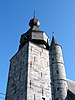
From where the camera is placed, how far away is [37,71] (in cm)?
1872

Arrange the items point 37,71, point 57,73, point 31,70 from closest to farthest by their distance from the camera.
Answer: point 31,70 < point 37,71 < point 57,73

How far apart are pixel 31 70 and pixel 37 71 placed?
25.5 inches

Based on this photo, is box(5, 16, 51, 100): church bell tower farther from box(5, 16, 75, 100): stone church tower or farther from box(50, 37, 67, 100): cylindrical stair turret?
box(50, 37, 67, 100): cylindrical stair turret

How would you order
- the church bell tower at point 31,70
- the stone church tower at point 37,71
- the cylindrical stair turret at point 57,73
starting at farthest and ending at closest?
the cylindrical stair turret at point 57,73 < the stone church tower at point 37,71 < the church bell tower at point 31,70

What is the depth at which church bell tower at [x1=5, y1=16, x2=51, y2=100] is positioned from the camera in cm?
1725

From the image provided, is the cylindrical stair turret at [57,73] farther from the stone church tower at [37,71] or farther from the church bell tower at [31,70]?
the church bell tower at [31,70]

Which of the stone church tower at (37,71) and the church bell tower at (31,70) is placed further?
the stone church tower at (37,71)

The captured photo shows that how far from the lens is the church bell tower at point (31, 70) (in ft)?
56.6

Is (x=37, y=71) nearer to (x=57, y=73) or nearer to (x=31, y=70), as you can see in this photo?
(x=31, y=70)

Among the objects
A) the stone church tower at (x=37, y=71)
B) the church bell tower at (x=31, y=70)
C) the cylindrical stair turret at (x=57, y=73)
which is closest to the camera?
the church bell tower at (x=31, y=70)

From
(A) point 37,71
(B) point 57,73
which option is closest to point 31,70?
(A) point 37,71

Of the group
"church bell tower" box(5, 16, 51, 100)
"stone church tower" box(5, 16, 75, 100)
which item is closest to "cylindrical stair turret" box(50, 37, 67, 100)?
"stone church tower" box(5, 16, 75, 100)

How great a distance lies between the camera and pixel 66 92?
729 inches

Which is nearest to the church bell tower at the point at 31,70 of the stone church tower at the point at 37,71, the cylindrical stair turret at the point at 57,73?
the stone church tower at the point at 37,71
